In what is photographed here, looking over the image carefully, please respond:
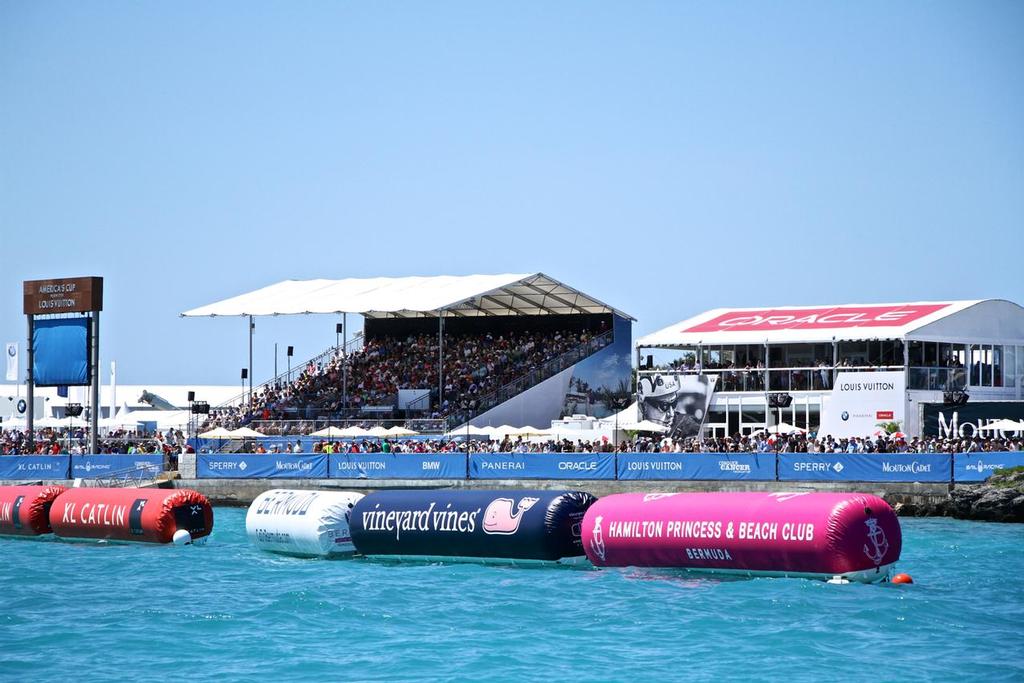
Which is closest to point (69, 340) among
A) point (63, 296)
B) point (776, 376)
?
point (63, 296)

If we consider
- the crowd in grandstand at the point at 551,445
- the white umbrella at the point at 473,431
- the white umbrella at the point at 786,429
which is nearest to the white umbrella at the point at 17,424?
the crowd in grandstand at the point at 551,445

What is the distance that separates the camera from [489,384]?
2419 inches

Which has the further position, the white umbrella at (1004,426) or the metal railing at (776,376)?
the metal railing at (776,376)

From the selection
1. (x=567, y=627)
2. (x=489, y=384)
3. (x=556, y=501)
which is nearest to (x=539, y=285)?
(x=489, y=384)

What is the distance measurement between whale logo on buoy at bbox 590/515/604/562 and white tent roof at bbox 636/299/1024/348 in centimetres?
2664

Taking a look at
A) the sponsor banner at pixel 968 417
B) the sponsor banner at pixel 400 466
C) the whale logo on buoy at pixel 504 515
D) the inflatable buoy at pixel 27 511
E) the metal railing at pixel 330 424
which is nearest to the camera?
the whale logo on buoy at pixel 504 515

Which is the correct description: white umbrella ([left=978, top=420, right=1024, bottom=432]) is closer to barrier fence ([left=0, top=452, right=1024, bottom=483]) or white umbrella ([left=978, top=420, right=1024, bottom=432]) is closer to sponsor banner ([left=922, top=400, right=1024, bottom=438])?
sponsor banner ([left=922, top=400, right=1024, bottom=438])

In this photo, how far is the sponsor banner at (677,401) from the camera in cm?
5375

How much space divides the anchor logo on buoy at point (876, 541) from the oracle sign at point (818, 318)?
2875 centimetres

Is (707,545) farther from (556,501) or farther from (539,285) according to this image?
(539,285)

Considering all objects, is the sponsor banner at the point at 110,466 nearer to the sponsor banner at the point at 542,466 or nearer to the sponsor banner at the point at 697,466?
the sponsor banner at the point at 542,466

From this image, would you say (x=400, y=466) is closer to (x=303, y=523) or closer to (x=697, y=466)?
(x=697, y=466)

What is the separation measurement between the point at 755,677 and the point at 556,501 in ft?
30.7

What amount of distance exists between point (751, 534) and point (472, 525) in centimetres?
594
